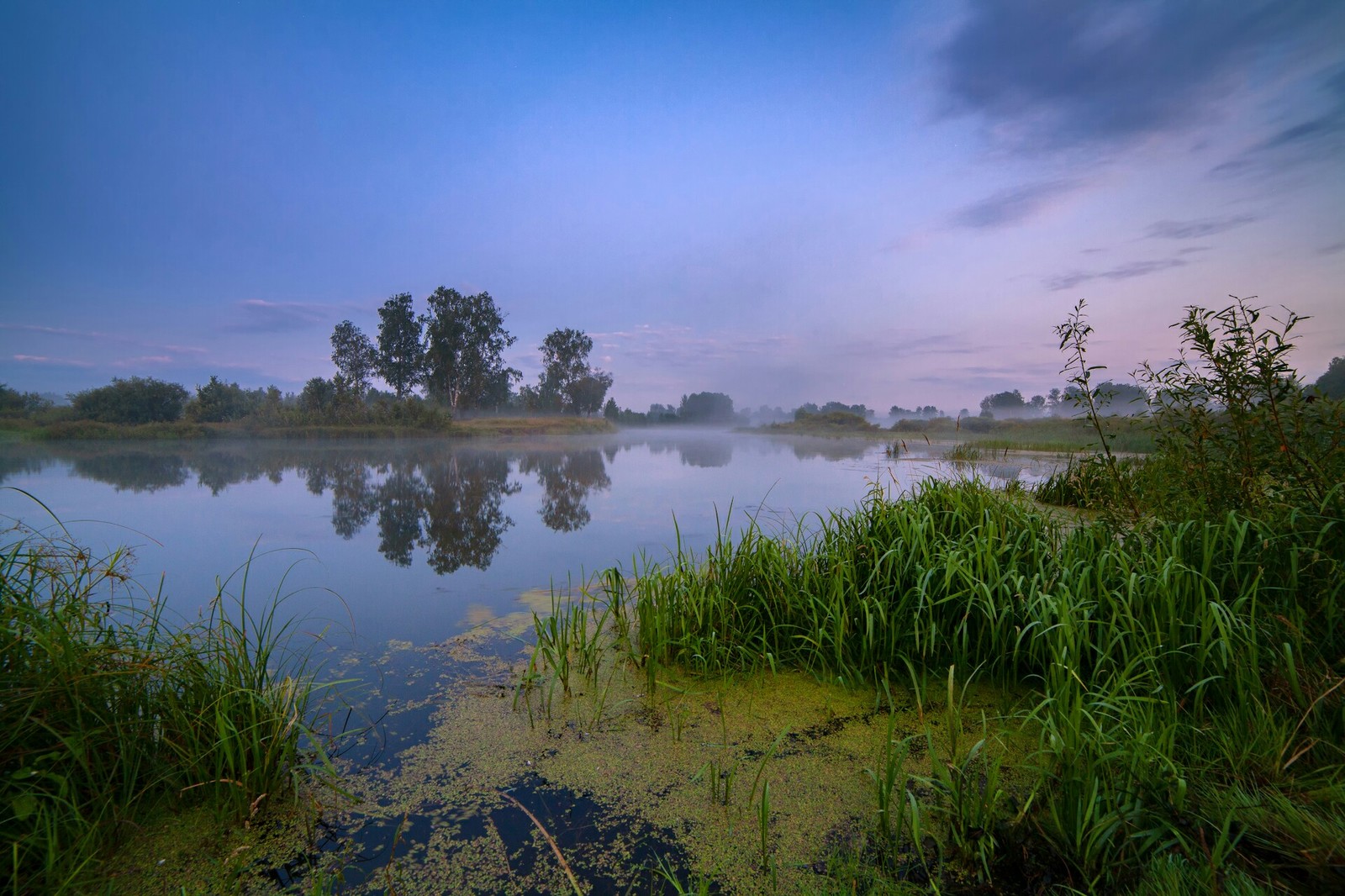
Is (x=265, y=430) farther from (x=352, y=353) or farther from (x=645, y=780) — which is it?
(x=645, y=780)

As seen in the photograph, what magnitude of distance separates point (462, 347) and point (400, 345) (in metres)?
3.64

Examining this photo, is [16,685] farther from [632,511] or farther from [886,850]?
[632,511]

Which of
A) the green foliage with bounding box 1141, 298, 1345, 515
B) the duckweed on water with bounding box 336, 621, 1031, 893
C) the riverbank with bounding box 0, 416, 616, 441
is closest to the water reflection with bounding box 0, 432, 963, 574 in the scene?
the riverbank with bounding box 0, 416, 616, 441

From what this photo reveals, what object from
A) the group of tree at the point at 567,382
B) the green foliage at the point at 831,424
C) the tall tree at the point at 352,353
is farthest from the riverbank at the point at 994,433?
the tall tree at the point at 352,353

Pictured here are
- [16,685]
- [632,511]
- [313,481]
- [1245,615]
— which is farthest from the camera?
[313,481]

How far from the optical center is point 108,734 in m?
1.86

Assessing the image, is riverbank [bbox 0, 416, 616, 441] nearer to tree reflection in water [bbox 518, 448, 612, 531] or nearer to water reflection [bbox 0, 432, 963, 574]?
water reflection [bbox 0, 432, 963, 574]

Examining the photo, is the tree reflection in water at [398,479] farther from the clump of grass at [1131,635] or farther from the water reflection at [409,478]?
the clump of grass at [1131,635]

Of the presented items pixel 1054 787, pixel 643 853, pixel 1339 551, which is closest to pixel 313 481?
pixel 643 853

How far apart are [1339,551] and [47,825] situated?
4.60 metres

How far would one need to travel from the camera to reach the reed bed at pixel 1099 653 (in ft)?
5.13

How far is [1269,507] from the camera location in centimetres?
273

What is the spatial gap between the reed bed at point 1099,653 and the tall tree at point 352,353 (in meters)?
40.4

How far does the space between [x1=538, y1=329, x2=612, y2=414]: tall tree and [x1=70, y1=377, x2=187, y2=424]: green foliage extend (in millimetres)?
26232
